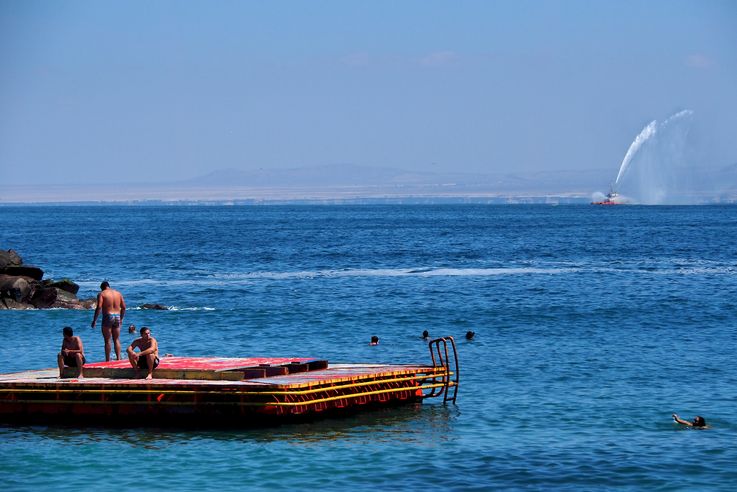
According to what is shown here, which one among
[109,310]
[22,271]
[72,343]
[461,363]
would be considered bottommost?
[461,363]

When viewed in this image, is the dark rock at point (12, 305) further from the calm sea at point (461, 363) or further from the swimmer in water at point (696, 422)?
the swimmer in water at point (696, 422)

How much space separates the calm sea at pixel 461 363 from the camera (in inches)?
901

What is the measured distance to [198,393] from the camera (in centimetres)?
2622

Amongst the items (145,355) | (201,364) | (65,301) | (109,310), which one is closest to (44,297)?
(65,301)

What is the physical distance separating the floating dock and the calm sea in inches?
20.2

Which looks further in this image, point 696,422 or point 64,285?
point 64,285

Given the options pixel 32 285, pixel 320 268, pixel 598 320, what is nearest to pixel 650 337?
pixel 598 320

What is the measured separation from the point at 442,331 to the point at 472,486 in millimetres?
23683

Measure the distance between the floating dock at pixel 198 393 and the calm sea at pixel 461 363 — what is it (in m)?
0.51

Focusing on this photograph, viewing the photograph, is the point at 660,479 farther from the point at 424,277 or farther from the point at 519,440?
the point at 424,277

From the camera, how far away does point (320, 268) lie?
271ft

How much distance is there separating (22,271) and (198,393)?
108 ft

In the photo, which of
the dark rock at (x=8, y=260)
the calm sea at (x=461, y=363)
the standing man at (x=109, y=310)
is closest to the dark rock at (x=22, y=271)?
the dark rock at (x=8, y=260)

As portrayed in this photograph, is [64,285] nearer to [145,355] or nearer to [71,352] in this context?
[71,352]
